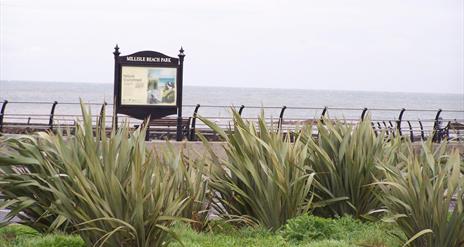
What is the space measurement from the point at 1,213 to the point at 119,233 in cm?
633

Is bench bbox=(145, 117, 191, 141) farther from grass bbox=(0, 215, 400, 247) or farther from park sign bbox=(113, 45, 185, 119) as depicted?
grass bbox=(0, 215, 400, 247)

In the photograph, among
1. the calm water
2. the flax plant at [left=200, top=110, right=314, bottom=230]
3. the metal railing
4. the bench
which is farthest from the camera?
the calm water

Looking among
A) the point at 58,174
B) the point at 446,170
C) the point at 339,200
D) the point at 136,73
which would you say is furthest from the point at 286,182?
the point at 136,73

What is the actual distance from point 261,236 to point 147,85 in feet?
41.8

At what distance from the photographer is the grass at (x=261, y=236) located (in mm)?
7230

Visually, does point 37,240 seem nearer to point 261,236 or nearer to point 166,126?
point 261,236

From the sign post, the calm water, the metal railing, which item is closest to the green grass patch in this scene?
the metal railing

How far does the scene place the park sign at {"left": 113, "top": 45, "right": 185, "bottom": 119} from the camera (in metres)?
20.1

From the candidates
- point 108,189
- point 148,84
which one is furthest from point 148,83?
point 108,189

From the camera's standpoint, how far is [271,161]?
816 cm

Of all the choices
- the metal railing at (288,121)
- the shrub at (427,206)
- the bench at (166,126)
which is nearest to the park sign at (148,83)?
the metal railing at (288,121)

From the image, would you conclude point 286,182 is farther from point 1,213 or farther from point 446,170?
point 1,213

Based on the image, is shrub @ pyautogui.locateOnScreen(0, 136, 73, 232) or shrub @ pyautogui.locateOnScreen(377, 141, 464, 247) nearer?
shrub @ pyautogui.locateOnScreen(377, 141, 464, 247)

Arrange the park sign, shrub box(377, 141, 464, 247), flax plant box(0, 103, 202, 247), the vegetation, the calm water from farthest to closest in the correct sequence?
the calm water
the park sign
shrub box(377, 141, 464, 247)
the vegetation
flax plant box(0, 103, 202, 247)
